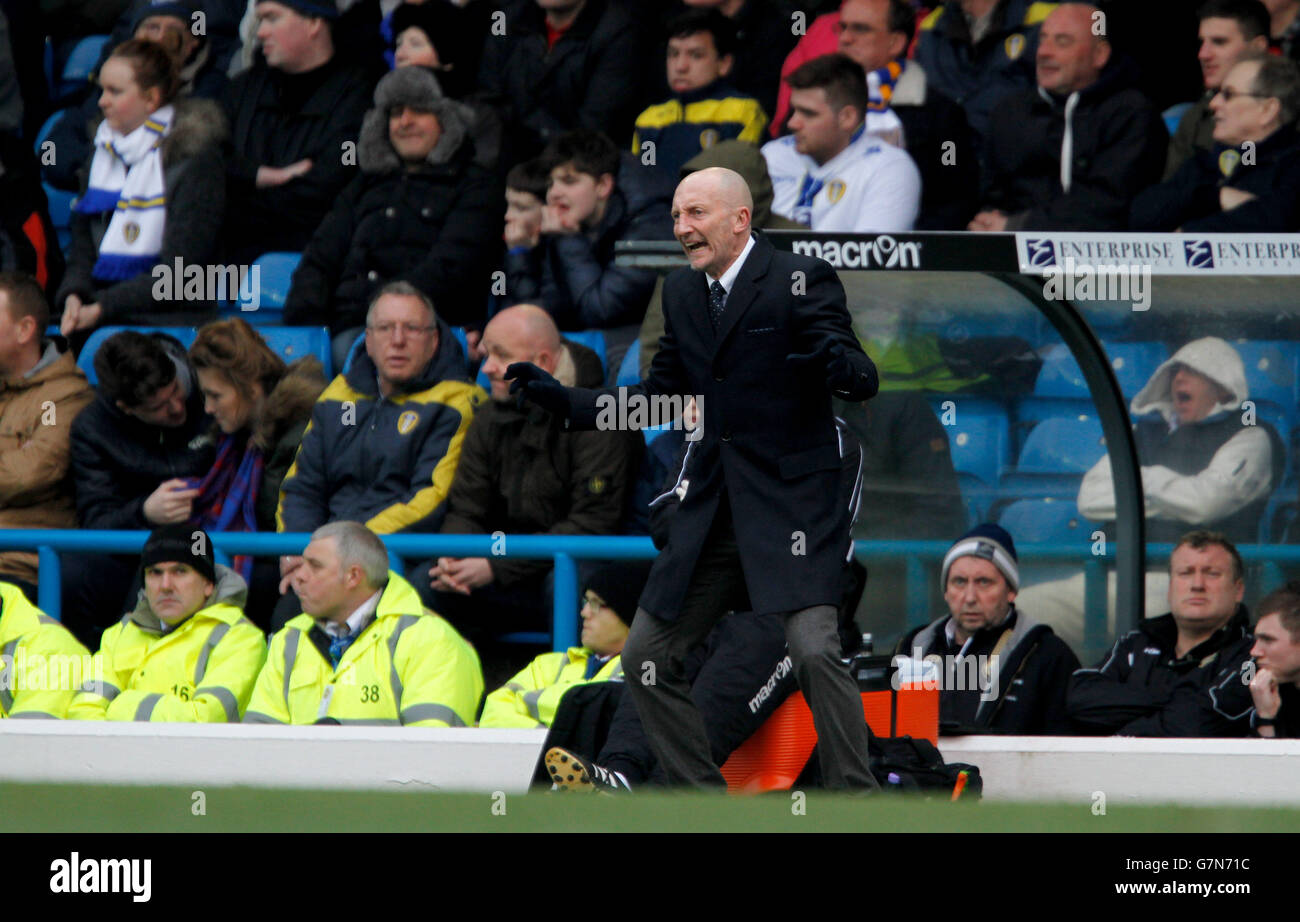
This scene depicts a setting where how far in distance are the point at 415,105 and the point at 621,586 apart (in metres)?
3.22

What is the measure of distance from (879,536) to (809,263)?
2.47 meters

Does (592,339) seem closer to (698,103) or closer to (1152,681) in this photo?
(698,103)

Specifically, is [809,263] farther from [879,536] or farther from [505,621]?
[505,621]

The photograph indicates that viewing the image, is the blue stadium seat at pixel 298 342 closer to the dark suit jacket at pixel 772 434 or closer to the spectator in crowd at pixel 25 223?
the spectator in crowd at pixel 25 223

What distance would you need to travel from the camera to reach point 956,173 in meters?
8.84

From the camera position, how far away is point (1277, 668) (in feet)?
20.9

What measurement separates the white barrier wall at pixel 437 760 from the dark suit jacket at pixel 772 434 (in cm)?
124

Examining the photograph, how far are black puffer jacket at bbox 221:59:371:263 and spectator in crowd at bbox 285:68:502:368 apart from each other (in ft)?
1.51

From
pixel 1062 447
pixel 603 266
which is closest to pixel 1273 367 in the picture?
pixel 1062 447

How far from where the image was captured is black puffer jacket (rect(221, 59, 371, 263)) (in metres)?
9.96

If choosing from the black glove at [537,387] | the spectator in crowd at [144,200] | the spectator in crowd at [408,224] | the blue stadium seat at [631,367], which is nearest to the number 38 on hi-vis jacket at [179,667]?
the blue stadium seat at [631,367]

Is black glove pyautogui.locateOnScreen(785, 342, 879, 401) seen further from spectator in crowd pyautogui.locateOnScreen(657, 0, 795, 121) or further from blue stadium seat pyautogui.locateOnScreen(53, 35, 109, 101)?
blue stadium seat pyautogui.locateOnScreen(53, 35, 109, 101)

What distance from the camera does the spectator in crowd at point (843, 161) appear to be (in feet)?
27.3

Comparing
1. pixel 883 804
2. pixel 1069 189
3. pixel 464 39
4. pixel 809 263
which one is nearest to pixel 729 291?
pixel 809 263
